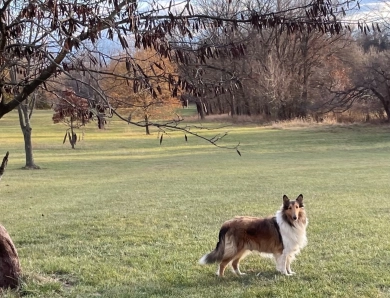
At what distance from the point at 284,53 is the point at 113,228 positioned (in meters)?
52.4

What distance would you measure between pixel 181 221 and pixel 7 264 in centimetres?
511

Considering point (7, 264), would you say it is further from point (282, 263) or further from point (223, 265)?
point (282, 263)

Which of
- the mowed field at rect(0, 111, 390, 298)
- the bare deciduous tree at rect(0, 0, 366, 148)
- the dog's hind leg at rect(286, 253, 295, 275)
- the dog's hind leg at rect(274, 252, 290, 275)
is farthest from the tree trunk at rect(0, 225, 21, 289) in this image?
the dog's hind leg at rect(286, 253, 295, 275)

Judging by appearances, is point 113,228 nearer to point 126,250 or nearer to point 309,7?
point 126,250

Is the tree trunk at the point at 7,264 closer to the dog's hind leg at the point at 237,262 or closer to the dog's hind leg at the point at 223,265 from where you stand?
the dog's hind leg at the point at 223,265

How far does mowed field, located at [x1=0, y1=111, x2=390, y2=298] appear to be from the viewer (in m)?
6.06

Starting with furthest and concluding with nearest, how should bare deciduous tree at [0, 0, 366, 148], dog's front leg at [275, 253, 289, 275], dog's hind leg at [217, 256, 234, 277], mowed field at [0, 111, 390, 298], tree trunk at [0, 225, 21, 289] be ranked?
dog's front leg at [275, 253, 289, 275], dog's hind leg at [217, 256, 234, 277], mowed field at [0, 111, 390, 298], tree trunk at [0, 225, 21, 289], bare deciduous tree at [0, 0, 366, 148]

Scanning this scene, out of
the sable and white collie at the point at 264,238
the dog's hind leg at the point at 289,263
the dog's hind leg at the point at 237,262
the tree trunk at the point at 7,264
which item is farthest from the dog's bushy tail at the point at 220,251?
the tree trunk at the point at 7,264

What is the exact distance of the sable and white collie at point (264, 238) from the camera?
6422mm

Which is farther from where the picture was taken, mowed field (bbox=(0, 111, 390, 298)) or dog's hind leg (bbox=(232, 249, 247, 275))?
dog's hind leg (bbox=(232, 249, 247, 275))

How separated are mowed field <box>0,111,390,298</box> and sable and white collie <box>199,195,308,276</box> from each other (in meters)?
0.22

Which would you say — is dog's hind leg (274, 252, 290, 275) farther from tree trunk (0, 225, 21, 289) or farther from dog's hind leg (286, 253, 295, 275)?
tree trunk (0, 225, 21, 289)

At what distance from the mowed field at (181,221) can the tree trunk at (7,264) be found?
151 mm

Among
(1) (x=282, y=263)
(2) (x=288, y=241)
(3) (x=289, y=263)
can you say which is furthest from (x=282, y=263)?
(2) (x=288, y=241)
